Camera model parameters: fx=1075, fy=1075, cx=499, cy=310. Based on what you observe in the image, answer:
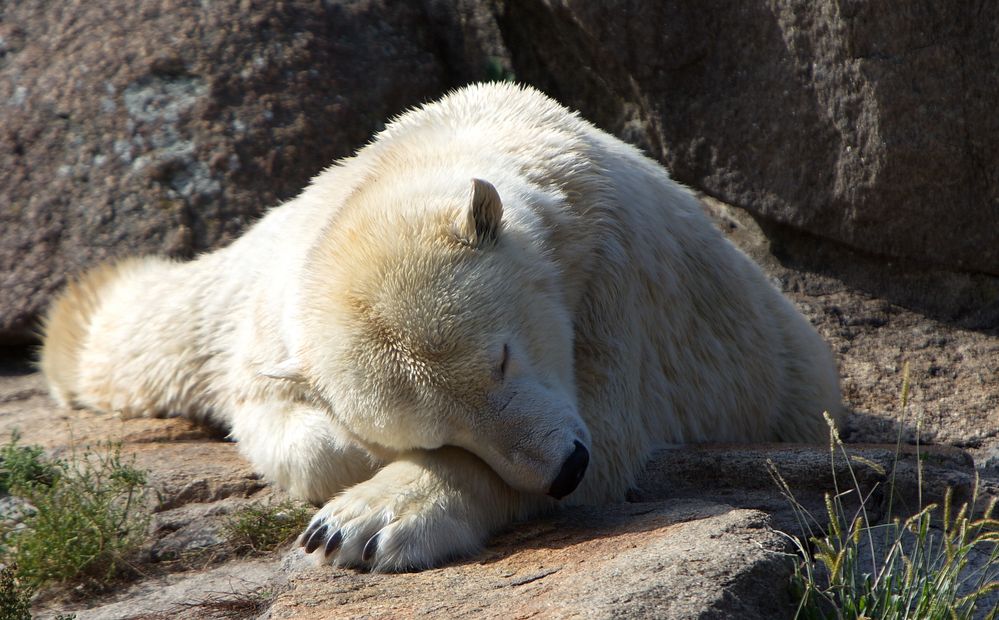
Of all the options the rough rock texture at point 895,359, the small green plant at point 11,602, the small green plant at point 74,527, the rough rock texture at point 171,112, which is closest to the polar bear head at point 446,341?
the small green plant at point 74,527

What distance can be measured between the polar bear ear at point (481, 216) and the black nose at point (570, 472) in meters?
0.66

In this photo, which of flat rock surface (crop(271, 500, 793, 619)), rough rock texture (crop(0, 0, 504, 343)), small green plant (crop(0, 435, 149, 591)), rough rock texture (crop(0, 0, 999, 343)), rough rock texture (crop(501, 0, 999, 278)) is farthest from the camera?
rough rock texture (crop(0, 0, 504, 343))

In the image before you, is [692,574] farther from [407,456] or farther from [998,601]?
[407,456]

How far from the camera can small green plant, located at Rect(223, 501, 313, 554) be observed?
3521 mm

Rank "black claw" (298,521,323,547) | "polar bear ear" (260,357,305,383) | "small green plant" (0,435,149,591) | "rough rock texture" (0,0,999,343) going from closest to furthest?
"black claw" (298,521,323,547)
"polar bear ear" (260,357,305,383)
"small green plant" (0,435,149,591)
"rough rock texture" (0,0,999,343)

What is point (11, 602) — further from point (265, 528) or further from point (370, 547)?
point (370, 547)

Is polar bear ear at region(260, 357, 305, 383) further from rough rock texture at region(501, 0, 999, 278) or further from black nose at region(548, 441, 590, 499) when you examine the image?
rough rock texture at region(501, 0, 999, 278)

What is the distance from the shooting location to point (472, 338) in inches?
118

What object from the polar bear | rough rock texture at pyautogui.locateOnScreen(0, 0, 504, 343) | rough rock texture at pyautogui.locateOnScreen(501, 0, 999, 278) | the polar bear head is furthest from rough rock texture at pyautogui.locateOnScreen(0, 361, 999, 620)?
rough rock texture at pyautogui.locateOnScreen(0, 0, 504, 343)

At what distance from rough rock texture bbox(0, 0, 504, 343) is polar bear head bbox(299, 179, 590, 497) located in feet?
10.4

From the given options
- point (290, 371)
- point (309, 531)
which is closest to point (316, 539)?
point (309, 531)

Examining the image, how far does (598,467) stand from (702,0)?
9.73ft

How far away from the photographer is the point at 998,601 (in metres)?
2.66

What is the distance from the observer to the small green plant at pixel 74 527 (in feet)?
A: 11.1
